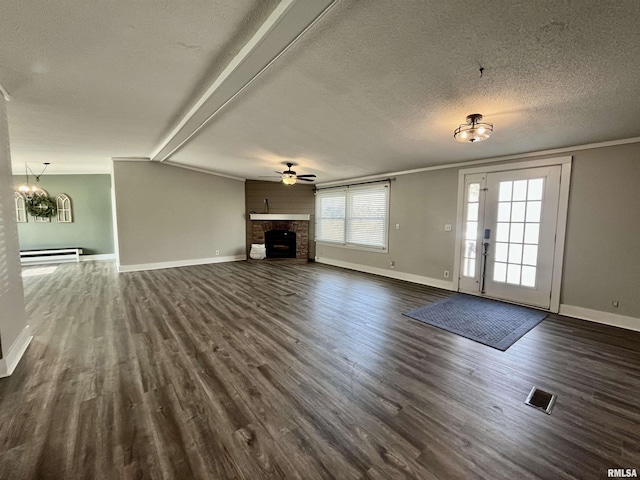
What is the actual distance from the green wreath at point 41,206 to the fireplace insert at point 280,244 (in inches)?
247

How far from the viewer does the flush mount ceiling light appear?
2.59 meters

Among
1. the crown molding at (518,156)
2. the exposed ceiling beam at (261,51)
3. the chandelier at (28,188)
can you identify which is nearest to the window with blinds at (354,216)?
the crown molding at (518,156)

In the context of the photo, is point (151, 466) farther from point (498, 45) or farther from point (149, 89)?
point (498, 45)

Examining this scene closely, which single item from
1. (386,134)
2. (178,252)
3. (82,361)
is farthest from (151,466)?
(178,252)

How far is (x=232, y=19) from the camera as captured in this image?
172cm

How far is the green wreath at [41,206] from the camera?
7.37m

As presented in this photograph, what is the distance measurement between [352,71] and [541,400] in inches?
120

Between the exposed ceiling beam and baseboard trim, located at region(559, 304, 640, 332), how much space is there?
16.0 feet

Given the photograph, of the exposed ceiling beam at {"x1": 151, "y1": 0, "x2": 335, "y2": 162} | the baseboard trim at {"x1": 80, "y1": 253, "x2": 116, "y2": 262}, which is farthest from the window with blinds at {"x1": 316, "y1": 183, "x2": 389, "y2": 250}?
the baseboard trim at {"x1": 80, "y1": 253, "x2": 116, "y2": 262}

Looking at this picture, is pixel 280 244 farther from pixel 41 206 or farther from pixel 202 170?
pixel 41 206

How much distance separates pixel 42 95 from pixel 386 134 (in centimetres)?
391

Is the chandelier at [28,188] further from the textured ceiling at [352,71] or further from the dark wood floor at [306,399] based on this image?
the dark wood floor at [306,399]

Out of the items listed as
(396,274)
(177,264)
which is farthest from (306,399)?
(177,264)

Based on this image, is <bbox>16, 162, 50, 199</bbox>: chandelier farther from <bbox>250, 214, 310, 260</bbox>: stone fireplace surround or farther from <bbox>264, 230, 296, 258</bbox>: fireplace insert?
<bbox>264, 230, 296, 258</bbox>: fireplace insert
